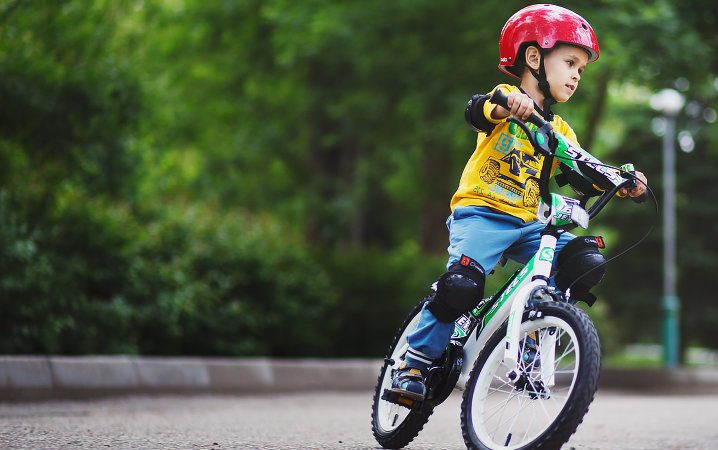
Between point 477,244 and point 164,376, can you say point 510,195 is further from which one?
point 164,376

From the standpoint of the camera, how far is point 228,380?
32.4 ft

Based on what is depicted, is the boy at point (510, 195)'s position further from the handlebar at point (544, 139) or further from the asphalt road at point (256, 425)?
the asphalt road at point (256, 425)

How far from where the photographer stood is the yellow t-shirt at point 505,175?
4.50 m

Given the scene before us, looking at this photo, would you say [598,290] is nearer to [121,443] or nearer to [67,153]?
[67,153]

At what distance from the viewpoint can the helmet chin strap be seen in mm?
4516

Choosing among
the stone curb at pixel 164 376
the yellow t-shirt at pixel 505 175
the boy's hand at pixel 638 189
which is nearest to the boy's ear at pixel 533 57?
the yellow t-shirt at pixel 505 175

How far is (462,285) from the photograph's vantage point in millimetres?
4418

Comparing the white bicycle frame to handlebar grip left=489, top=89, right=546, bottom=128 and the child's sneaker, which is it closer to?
the child's sneaker

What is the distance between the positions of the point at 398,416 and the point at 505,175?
1.27m

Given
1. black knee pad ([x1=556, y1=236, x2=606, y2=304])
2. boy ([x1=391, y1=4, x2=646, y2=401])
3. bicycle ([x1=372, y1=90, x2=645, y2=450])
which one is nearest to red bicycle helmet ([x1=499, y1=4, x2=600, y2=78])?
boy ([x1=391, y1=4, x2=646, y2=401])

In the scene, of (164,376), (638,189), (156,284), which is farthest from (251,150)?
(638,189)

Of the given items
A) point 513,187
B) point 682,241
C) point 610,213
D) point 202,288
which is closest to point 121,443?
point 513,187

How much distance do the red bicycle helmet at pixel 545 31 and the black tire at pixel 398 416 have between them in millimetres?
1141

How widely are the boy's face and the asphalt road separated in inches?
71.4
